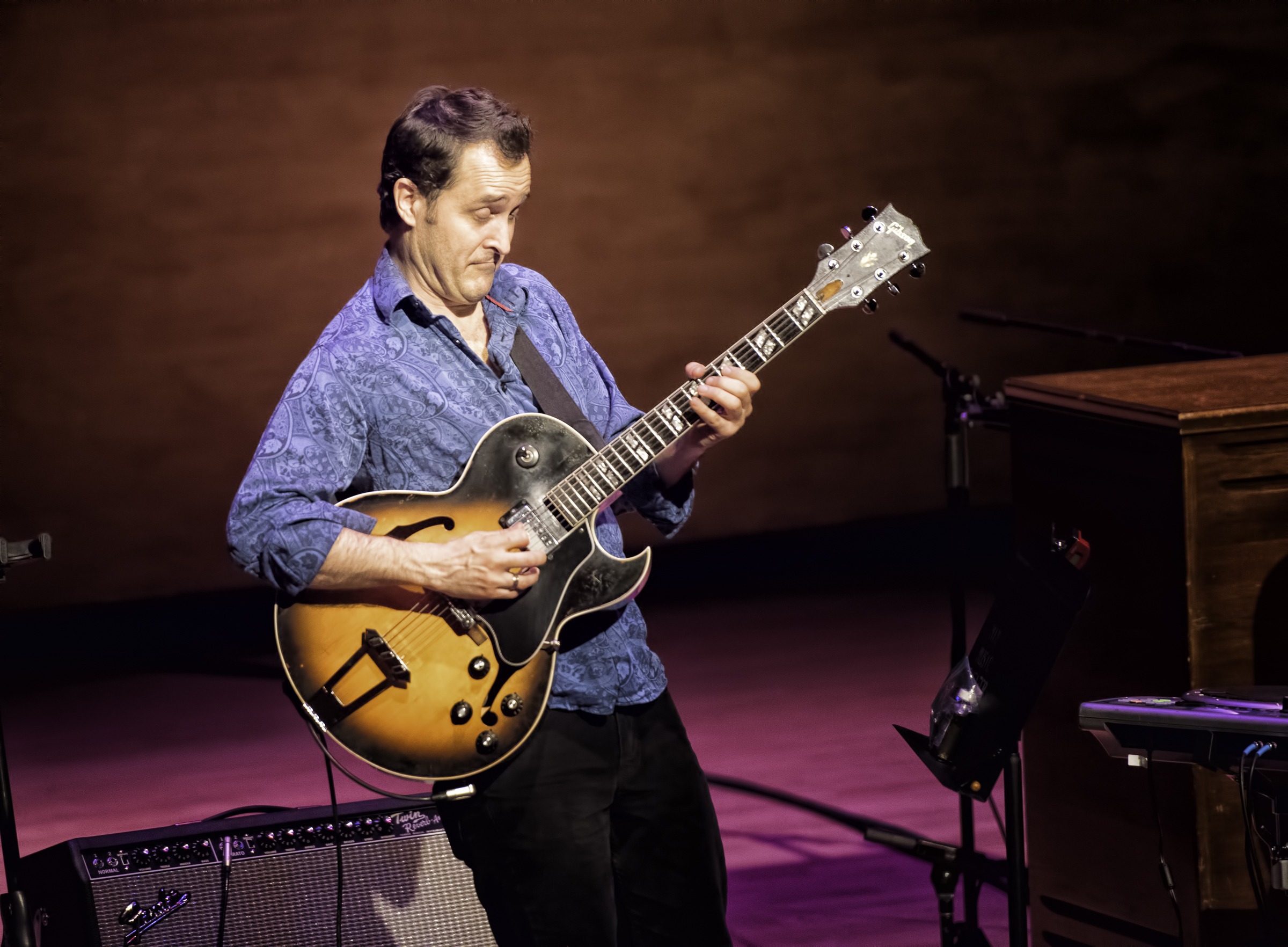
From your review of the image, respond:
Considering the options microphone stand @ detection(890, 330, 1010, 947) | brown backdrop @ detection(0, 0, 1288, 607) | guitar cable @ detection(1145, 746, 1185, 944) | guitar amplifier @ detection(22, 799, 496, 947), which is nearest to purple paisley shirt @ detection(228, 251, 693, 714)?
guitar amplifier @ detection(22, 799, 496, 947)

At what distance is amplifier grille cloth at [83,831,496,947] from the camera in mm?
2730

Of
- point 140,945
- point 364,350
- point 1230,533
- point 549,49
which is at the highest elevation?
point 549,49

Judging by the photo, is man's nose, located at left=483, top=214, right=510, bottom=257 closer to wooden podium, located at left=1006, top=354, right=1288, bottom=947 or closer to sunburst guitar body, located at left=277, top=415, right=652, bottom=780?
sunburst guitar body, located at left=277, top=415, right=652, bottom=780

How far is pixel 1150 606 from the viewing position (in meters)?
2.57

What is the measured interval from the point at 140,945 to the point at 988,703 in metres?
1.67

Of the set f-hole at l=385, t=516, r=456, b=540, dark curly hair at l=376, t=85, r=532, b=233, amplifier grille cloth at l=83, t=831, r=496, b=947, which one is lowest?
amplifier grille cloth at l=83, t=831, r=496, b=947

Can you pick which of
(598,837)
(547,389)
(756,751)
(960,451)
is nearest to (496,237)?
(547,389)

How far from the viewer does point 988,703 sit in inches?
83.0

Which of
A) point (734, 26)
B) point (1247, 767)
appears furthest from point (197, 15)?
point (1247, 767)

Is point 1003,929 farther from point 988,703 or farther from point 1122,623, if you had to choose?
point 988,703

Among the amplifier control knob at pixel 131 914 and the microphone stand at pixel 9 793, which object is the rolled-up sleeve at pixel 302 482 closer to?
the microphone stand at pixel 9 793

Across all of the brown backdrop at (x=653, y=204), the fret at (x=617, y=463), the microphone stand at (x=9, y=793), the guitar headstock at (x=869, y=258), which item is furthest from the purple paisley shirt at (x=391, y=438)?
the brown backdrop at (x=653, y=204)

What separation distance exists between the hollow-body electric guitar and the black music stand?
51 centimetres

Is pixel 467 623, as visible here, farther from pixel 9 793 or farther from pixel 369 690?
pixel 9 793
